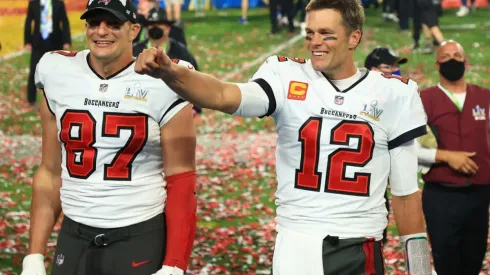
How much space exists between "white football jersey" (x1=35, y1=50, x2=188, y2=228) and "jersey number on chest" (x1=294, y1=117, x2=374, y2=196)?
803 millimetres

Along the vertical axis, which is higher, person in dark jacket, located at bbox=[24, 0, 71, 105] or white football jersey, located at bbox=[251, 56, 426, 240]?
white football jersey, located at bbox=[251, 56, 426, 240]

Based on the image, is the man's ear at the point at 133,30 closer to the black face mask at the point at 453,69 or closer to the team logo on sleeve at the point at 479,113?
the black face mask at the point at 453,69

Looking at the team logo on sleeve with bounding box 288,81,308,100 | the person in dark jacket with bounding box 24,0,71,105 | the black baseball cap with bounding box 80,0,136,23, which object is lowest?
the person in dark jacket with bounding box 24,0,71,105

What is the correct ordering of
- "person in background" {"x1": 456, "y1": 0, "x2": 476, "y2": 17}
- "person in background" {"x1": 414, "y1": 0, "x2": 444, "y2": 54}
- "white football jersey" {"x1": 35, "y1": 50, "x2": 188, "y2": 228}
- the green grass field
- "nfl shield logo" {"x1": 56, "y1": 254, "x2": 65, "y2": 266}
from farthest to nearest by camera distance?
"person in background" {"x1": 456, "y1": 0, "x2": 476, "y2": 17}
"person in background" {"x1": 414, "y1": 0, "x2": 444, "y2": 54}
the green grass field
"nfl shield logo" {"x1": 56, "y1": 254, "x2": 65, "y2": 266}
"white football jersey" {"x1": 35, "y1": 50, "x2": 188, "y2": 228}

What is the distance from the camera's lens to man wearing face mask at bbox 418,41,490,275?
720 cm

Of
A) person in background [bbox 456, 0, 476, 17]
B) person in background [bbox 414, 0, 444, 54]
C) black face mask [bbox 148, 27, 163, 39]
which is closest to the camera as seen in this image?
black face mask [bbox 148, 27, 163, 39]

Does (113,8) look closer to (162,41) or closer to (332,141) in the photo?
(332,141)

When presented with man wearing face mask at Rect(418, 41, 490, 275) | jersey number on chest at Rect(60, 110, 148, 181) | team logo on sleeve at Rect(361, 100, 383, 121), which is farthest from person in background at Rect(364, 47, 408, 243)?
jersey number on chest at Rect(60, 110, 148, 181)

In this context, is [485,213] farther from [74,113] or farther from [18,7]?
[18,7]

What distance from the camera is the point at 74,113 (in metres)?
5.04

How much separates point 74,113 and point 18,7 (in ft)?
76.4

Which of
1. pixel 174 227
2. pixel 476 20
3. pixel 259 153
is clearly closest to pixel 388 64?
pixel 174 227

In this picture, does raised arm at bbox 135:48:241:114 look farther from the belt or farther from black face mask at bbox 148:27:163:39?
black face mask at bbox 148:27:163:39

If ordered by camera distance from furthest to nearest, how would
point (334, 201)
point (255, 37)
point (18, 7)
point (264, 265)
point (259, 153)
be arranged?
point (18, 7), point (255, 37), point (259, 153), point (264, 265), point (334, 201)
